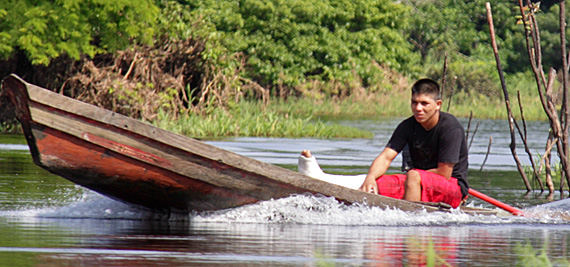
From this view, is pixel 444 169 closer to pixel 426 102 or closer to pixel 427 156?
pixel 427 156

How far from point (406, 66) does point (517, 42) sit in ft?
28.8

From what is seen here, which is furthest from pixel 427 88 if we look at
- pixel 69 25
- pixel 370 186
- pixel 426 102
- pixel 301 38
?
pixel 301 38

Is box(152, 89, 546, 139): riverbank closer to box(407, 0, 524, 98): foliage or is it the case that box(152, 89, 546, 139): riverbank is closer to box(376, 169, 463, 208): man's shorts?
box(376, 169, 463, 208): man's shorts

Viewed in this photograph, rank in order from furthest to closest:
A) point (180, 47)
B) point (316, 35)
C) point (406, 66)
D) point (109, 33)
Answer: point (406, 66)
point (316, 35)
point (180, 47)
point (109, 33)

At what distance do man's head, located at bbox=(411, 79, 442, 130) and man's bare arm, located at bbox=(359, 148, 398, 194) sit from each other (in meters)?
0.40

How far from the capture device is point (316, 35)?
38.2 metres

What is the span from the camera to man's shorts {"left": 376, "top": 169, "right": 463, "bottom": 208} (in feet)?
26.9

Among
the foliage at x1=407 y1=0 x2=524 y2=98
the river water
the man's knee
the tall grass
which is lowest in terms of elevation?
the river water

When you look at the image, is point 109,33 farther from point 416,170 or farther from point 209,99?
point 416,170

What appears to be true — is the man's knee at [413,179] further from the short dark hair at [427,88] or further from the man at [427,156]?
the short dark hair at [427,88]

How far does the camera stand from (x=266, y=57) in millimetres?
37719

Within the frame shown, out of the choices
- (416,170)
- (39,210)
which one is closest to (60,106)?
(39,210)

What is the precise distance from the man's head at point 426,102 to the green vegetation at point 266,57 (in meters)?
3.37

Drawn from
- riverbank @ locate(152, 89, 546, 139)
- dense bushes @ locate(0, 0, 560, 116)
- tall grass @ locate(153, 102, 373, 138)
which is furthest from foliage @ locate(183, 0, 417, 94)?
tall grass @ locate(153, 102, 373, 138)
